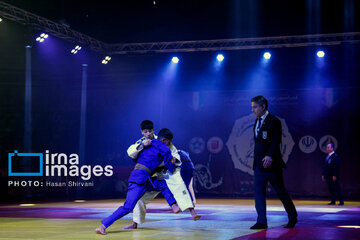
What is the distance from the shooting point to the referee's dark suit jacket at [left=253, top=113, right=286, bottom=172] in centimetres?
728

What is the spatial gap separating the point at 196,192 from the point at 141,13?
6.63m

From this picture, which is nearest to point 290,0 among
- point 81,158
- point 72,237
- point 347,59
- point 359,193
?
point 347,59

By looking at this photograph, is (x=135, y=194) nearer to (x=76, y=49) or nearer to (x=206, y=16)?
(x=206, y=16)

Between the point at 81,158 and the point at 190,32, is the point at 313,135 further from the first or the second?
the point at 81,158

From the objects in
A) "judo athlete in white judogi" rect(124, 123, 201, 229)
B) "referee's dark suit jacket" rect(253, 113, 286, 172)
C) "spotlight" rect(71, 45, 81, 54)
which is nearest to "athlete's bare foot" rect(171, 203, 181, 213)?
"judo athlete in white judogi" rect(124, 123, 201, 229)

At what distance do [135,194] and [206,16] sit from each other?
36.3ft

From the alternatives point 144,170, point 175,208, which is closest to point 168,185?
point 175,208

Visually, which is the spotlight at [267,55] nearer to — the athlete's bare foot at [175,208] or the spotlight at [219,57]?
→ the spotlight at [219,57]

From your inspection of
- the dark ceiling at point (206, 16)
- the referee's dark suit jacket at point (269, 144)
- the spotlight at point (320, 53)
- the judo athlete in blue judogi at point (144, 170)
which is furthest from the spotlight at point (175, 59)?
the judo athlete in blue judogi at point (144, 170)

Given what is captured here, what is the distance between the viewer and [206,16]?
17.0 m

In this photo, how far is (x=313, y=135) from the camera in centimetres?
1858

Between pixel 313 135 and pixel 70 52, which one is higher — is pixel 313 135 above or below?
below

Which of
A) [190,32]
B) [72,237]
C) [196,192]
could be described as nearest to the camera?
[72,237]

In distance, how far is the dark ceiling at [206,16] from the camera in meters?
16.4
